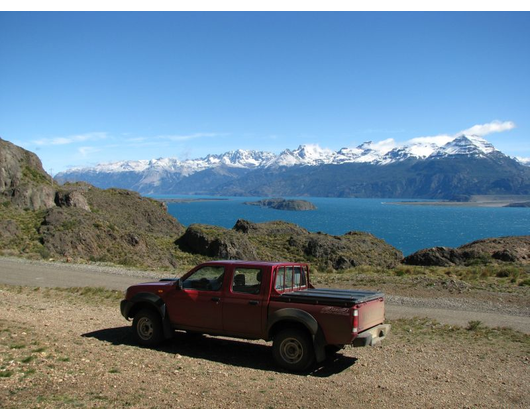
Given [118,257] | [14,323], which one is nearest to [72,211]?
[118,257]

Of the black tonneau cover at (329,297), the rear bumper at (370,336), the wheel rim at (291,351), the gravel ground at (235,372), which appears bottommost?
the gravel ground at (235,372)

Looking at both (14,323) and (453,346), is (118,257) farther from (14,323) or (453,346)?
(453,346)

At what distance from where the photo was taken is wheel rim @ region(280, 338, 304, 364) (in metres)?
8.23

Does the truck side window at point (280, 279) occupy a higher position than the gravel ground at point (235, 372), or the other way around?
the truck side window at point (280, 279)

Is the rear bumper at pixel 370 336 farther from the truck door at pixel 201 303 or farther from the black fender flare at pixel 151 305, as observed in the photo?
the black fender flare at pixel 151 305

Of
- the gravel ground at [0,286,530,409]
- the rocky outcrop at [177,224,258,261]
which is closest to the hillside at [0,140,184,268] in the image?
the rocky outcrop at [177,224,258,261]

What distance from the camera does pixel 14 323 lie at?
35.4 feet

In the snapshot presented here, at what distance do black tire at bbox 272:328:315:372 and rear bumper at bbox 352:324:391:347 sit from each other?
2.57 feet

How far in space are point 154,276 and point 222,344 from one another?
13466 millimetres

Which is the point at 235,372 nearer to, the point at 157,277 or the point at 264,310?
the point at 264,310

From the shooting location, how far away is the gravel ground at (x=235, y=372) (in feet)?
22.0

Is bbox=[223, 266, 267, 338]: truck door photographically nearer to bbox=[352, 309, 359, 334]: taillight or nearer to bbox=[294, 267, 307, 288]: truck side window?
bbox=[294, 267, 307, 288]: truck side window

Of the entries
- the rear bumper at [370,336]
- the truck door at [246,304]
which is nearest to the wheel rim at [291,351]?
the truck door at [246,304]

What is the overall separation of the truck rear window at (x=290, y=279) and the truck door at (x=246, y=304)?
33cm
